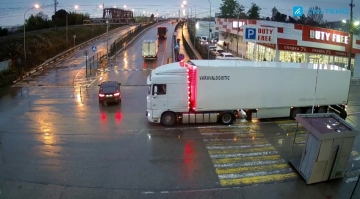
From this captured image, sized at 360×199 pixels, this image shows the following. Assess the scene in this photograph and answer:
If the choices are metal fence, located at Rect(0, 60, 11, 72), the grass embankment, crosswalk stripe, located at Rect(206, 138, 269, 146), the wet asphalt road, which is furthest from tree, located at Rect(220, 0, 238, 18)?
crosswalk stripe, located at Rect(206, 138, 269, 146)

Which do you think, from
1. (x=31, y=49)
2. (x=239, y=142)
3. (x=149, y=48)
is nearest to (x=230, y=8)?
(x=149, y=48)

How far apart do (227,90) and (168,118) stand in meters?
3.41

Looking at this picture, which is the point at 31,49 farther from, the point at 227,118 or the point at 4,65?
the point at 227,118

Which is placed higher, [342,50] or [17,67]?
[342,50]

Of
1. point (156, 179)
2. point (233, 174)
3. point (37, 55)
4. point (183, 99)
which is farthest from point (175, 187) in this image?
Answer: point (37, 55)

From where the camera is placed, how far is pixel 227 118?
1845 cm

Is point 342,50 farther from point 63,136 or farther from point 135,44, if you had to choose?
point 135,44

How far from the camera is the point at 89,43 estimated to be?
70750mm

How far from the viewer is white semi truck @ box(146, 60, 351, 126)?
17.8 meters

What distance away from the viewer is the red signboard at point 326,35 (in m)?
33.7

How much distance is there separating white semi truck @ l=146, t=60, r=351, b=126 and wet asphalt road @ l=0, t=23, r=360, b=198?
73cm

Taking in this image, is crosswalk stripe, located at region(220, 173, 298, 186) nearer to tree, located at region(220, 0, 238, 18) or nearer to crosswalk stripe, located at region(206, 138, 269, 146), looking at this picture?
crosswalk stripe, located at region(206, 138, 269, 146)

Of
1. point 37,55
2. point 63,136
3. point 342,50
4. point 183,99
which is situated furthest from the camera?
point 37,55

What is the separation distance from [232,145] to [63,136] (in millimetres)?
7940
